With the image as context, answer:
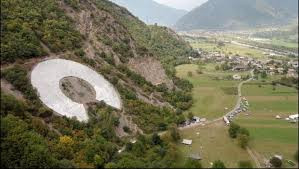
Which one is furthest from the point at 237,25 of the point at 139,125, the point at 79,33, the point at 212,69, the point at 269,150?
the point at 269,150

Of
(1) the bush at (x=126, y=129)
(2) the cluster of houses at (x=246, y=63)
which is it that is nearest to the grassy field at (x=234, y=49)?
(2) the cluster of houses at (x=246, y=63)

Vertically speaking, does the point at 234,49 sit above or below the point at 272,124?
below

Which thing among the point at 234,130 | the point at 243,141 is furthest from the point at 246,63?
the point at 243,141

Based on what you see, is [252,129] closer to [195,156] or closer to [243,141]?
[243,141]

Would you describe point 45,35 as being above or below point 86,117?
above

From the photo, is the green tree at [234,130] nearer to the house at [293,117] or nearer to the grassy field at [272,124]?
the grassy field at [272,124]

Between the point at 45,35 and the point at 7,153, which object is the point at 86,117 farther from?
the point at 45,35

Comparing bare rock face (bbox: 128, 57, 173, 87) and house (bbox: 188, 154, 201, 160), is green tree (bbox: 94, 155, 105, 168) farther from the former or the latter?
bare rock face (bbox: 128, 57, 173, 87)
